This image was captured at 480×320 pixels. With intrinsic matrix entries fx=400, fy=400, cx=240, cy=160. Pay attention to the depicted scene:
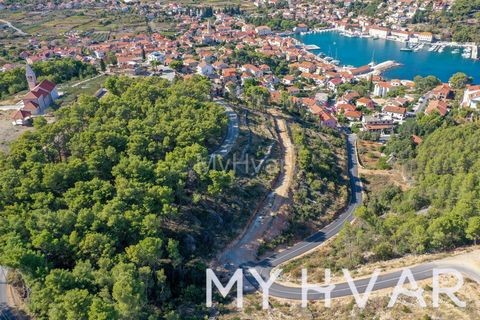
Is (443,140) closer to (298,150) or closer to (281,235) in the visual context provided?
(298,150)

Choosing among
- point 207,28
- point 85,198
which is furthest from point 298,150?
point 207,28

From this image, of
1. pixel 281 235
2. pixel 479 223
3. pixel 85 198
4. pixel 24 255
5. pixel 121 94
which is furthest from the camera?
pixel 121 94

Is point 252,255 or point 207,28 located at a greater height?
point 207,28

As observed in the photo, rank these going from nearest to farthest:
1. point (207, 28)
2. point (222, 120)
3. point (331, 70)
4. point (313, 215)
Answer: point (313, 215) → point (222, 120) → point (331, 70) → point (207, 28)

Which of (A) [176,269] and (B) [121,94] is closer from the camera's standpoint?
(A) [176,269]

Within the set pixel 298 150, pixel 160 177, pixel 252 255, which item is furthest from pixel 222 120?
pixel 252 255

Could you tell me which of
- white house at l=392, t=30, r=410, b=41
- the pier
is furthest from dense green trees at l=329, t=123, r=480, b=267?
white house at l=392, t=30, r=410, b=41

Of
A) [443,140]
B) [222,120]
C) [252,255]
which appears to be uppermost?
[222,120]

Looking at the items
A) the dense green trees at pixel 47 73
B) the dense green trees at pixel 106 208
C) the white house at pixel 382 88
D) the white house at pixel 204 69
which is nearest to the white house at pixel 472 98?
the white house at pixel 382 88

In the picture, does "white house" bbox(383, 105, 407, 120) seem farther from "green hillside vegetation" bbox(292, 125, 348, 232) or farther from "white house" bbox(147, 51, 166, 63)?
"white house" bbox(147, 51, 166, 63)
